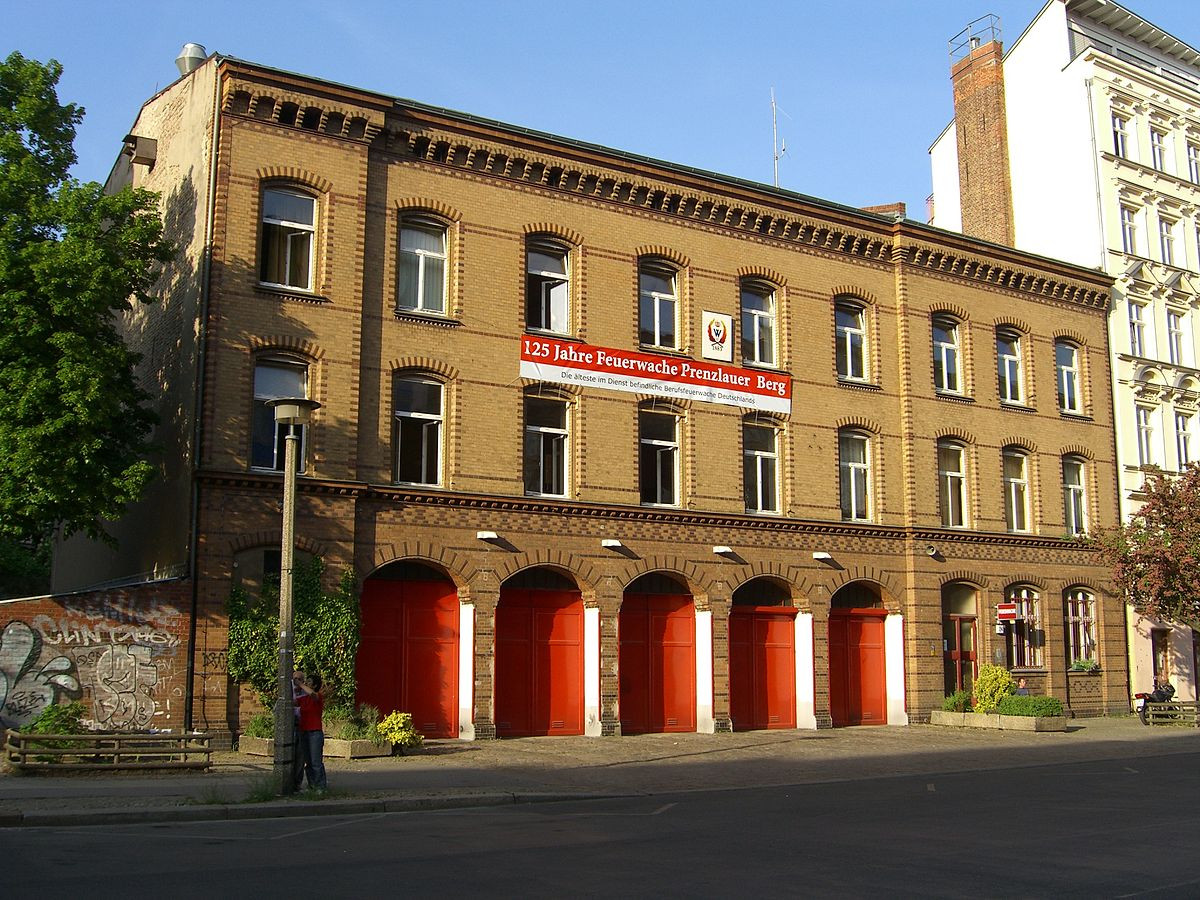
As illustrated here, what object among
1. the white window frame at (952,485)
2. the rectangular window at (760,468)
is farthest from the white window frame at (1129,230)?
the rectangular window at (760,468)

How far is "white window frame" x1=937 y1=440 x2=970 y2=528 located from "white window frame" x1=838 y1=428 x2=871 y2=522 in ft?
8.00

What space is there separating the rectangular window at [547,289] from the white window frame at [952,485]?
11953 millimetres

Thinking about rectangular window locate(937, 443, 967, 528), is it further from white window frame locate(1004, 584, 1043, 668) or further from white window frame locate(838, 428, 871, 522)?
white window frame locate(1004, 584, 1043, 668)

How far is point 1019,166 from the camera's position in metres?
40.7

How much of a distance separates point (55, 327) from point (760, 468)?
1622 centimetres

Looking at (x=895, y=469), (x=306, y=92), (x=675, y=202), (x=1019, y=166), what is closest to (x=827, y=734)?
(x=895, y=469)

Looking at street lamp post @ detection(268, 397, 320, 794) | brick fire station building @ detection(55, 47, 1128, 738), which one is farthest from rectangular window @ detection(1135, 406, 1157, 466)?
street lamp post @ detection(268, 397, 320, 794)

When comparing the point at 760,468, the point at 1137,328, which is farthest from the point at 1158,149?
the point at 760,468

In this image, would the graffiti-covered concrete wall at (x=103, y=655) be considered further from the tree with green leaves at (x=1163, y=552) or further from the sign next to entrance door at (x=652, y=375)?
the tree with green leaves at (x=1163, y=552)

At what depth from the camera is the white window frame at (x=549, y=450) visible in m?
26.3

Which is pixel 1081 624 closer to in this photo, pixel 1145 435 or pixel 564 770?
pixel 1145 435

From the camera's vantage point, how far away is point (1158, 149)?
40.6 m

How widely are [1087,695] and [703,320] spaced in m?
16.4

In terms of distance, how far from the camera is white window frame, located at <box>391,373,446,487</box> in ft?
81.0
